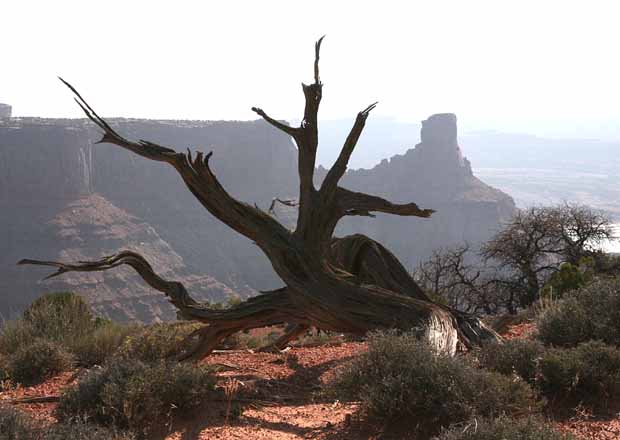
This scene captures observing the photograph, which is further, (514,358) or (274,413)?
(514,358)

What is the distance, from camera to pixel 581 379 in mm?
5926

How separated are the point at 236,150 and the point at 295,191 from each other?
1197 cm

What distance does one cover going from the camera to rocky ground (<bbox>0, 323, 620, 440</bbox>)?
17.4 ft

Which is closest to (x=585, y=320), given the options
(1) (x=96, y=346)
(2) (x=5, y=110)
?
(1) (x=96, y=346)

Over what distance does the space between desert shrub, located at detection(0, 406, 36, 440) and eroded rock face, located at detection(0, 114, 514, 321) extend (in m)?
49.2

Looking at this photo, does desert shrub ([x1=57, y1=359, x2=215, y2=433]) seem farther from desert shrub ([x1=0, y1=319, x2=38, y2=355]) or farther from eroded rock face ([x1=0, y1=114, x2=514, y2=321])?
eroded rock face ([x1=0, y1=114, x2=514, y2=321])

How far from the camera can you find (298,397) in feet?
22.1

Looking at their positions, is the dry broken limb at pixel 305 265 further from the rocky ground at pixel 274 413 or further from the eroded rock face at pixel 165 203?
the eroded rock face at pixel 165 203

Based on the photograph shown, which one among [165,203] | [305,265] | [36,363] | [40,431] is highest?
[305,265]

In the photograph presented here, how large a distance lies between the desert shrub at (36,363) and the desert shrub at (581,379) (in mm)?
5667

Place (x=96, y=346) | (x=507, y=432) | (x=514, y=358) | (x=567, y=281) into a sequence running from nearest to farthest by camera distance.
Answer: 1. (x=507, y=432)
2. (x=514, y=358)
3. (x=96, y=346)
4. (x=567, y=281)

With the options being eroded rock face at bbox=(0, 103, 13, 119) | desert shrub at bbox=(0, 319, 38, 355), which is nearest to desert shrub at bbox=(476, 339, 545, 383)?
desert shrub at bbox=(0, 319, 38, 355)

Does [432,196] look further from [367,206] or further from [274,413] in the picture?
[274,413]

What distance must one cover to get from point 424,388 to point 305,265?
8.53 feet
